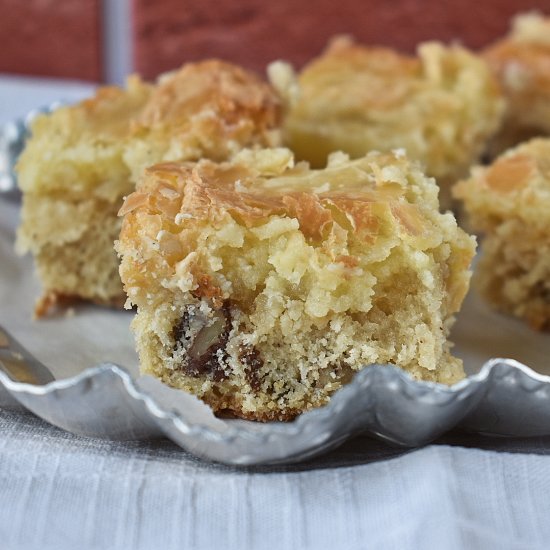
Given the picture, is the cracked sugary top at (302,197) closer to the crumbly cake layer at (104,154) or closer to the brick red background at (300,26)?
the crumbly cake layer at (104,154)

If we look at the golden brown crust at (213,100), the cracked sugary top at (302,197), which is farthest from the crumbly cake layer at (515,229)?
the golden brown crust at (213,100)

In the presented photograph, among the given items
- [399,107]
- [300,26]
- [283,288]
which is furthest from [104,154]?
[300,26]

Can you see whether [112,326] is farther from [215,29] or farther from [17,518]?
[215,29]

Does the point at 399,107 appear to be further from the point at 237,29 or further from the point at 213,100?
the point at 237,29

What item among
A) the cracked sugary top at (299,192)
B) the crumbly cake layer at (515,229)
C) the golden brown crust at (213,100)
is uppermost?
the cracked sugary top at (299,192)

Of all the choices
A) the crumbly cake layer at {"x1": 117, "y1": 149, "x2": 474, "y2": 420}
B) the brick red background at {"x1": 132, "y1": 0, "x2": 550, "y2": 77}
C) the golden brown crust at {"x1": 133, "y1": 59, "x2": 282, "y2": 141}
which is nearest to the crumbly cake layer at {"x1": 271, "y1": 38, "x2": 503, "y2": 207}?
the golden brown crust at {"x1": 133, "y1": 59, "x2": 282, "y2": 141}

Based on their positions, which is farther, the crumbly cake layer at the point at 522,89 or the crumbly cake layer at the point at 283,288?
the crumbly cake layer at the point at 522,89

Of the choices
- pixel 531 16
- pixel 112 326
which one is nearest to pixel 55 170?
pixel 112 326

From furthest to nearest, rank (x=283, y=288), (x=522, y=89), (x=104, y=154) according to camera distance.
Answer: (x=522, y=89) → (x=104, y=154) → (x=283, y=288)
